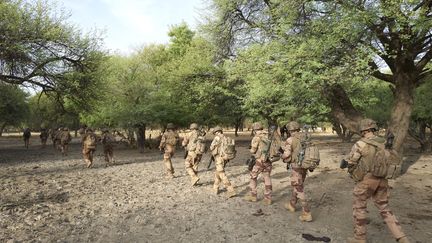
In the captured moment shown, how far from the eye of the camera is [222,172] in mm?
9711

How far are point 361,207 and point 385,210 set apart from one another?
359 millimetres

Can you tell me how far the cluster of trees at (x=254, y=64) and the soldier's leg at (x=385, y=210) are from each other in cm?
489

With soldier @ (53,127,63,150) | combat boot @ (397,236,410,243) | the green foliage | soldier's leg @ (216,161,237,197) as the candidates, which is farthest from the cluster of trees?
the green foliage

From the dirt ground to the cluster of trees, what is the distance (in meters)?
3.17

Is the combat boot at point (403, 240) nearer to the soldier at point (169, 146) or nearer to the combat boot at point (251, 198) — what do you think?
the combat boot at point (251, 198)

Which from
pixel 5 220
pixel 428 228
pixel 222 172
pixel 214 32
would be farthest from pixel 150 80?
Result: pixel 428 228

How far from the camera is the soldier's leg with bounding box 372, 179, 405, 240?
228 inches

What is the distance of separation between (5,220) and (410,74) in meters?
12.0

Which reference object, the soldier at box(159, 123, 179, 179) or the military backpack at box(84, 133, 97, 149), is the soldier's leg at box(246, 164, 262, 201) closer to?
the soldier at box(159, 123, 179, 179)

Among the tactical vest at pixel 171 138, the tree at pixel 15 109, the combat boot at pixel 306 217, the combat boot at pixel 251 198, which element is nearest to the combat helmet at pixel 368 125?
the combat boot at pixel 306 217

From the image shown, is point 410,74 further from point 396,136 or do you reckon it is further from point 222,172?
point 222,172

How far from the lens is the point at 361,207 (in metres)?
5.98

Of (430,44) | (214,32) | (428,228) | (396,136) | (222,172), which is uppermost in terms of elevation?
(214,32)

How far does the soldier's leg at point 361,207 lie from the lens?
5.91m
